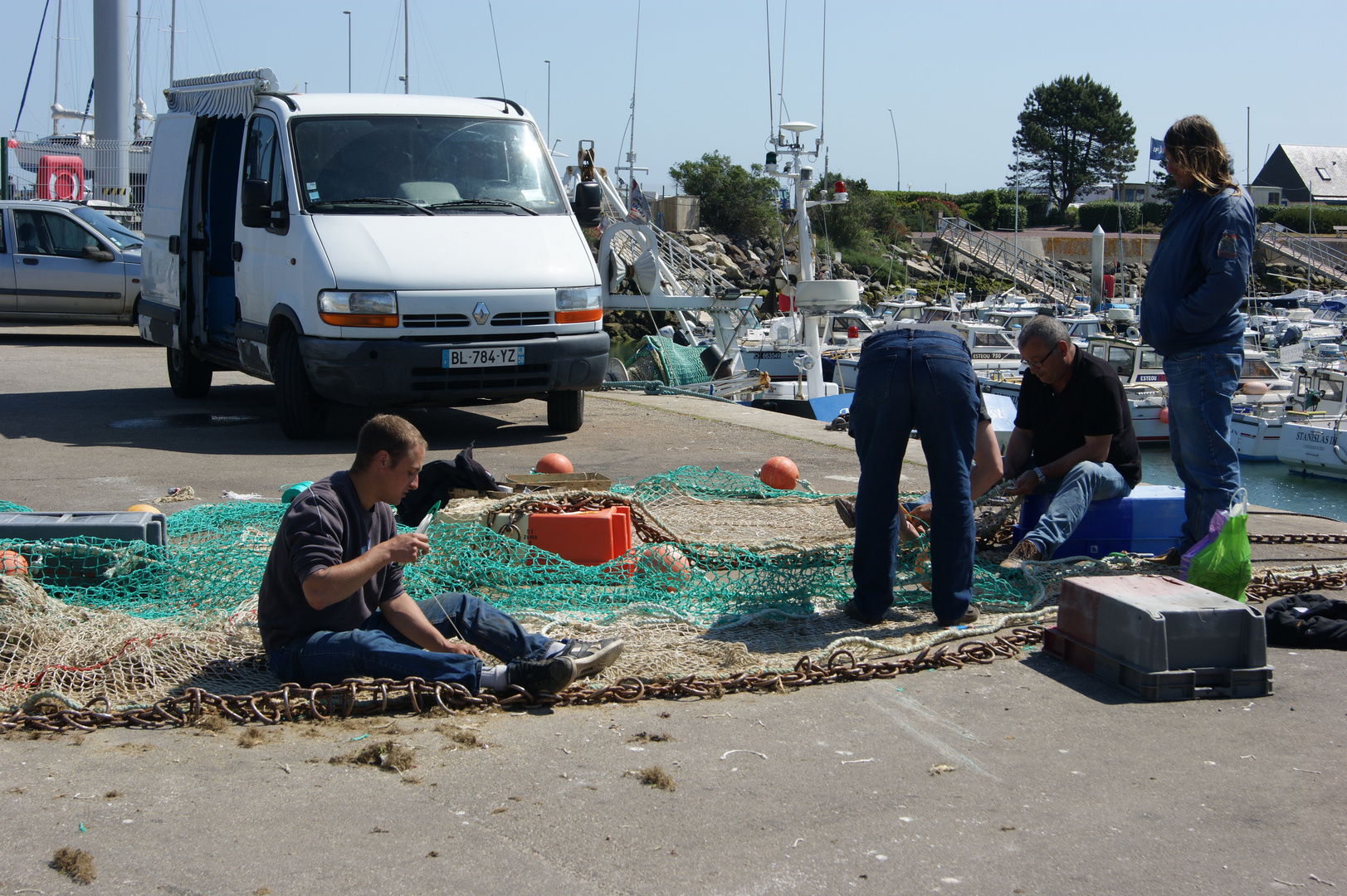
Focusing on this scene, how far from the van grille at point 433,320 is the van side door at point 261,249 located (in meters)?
1.00

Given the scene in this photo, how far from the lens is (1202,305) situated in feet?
16.7

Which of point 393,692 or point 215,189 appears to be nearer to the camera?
point 393,692

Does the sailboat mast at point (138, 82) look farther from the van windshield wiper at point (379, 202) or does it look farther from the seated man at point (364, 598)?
the seated man at point (364, 598)

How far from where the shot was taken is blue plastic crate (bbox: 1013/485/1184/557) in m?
5.67

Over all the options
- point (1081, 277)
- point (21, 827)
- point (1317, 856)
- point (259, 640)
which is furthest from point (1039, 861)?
point (1081, 277)

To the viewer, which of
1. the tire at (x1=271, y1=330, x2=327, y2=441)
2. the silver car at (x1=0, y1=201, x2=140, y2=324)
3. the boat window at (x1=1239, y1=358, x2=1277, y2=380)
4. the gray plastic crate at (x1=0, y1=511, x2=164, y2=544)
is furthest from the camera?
the boat window at (x1=1239, y1=358, x2=1277, y2=380)

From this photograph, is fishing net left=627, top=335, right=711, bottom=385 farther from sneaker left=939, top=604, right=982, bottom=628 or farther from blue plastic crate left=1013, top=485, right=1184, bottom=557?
sneaker left=939, top=604, right=982, bottom=628

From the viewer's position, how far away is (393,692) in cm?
373

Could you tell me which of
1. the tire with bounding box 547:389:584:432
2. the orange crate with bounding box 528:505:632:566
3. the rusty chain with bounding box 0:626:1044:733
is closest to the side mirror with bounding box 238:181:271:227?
the tire with bounding box 547:389:584:432

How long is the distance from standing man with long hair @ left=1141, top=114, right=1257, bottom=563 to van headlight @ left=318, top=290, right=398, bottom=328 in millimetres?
5349

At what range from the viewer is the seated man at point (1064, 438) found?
543cm

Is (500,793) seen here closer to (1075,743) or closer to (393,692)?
(393,692)

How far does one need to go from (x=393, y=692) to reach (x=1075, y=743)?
6.97 ft

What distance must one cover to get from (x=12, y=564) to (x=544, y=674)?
230 centimetres
